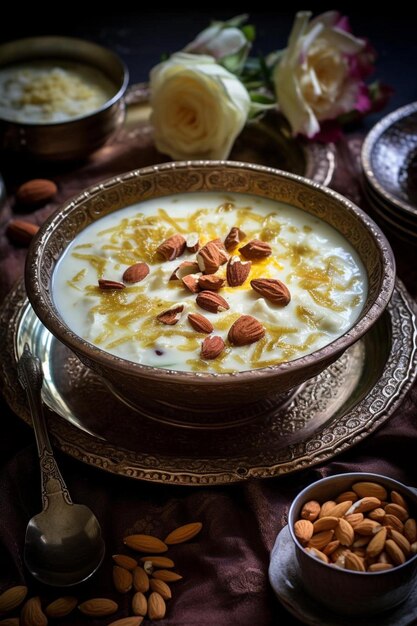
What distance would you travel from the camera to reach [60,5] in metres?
3.73

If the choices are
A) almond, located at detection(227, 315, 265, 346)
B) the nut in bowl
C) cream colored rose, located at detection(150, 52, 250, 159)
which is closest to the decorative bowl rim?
the nut in bowl

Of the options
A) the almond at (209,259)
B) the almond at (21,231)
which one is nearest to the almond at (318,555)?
the almond at (209,259)

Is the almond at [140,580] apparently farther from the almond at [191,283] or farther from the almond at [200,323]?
the almond at [191,283]

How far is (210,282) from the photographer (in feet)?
6.21

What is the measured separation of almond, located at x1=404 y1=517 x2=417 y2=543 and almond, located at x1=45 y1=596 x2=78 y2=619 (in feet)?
2.02

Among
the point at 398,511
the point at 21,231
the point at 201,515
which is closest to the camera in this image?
the point at 398,511

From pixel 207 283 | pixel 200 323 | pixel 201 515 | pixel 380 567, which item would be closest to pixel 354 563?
pixel 380 567

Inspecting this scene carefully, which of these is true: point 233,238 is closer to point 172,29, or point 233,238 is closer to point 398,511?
point 398,511

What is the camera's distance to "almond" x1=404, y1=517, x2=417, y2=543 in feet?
5.15

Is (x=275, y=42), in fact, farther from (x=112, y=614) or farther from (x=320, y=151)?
(x=112, y=614)

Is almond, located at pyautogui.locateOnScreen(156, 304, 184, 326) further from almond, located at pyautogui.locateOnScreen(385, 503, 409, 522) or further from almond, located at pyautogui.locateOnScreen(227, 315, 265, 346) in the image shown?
almond, located at pyautogui.locateOnScreen(385, 503, 409, 522)

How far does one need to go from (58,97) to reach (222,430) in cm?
144

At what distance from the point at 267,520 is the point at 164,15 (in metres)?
2.63

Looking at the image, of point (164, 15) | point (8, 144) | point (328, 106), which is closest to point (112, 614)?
point (8, 144)
